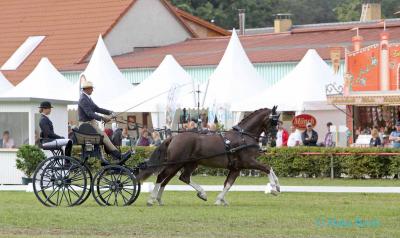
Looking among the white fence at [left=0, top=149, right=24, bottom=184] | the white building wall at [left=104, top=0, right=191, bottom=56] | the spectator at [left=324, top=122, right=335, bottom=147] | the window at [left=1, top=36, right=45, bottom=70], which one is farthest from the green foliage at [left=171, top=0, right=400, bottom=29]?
the white fence at [left=0, top=149, right=24, bottom=184]

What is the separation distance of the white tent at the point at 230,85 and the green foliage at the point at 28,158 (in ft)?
32.9

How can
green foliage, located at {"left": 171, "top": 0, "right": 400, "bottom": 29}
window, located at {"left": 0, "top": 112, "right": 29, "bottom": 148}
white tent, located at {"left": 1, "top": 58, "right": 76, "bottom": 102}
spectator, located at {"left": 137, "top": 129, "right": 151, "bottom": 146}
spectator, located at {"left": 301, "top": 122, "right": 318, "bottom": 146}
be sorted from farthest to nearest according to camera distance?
green foliage, located at {"left": 171, "top": 0, "right": 400, "bottom": 29}, white tent, located at {"left": 1, "top": 58, "right": 76, "bottom": 102}, spectator, located at {"left": 137, "top": 129, "right": 151, "bottom": 146}, spectator, located at {"left": 301, "top": 122, "right": 318, "bottom": 146}, window, located at {"left": 0, "top": 112, "right": 29, "bottom": 148}

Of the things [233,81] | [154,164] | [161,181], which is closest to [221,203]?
[161,181]

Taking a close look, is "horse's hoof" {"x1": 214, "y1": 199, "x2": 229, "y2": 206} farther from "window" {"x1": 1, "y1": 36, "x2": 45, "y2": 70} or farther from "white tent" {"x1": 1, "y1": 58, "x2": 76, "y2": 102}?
"window" {"x1": 1, "y1": 36, "x2": 45, "y2": 70}

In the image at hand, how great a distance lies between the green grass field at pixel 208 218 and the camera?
49.5 feet

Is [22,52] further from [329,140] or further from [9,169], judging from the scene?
[9,169]

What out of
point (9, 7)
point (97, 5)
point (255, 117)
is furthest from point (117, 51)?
point (255, 117)

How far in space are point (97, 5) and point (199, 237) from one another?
46.6 meters

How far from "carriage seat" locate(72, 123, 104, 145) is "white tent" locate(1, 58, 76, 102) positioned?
868 inches

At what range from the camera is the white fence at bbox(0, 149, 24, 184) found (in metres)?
29.6

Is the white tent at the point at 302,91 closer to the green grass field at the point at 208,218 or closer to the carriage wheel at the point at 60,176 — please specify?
the green grass field at the point at 208,218

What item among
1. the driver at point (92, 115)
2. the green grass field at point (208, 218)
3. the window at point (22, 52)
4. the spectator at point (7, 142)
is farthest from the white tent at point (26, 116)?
the window at point (22, 52)

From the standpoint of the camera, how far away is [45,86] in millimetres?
42344

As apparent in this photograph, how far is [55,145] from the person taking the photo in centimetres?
1942
